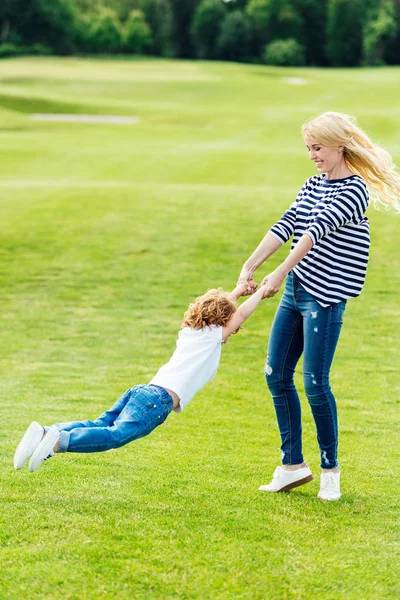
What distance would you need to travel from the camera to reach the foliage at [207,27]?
86.1 metres

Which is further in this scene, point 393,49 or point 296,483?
point 393,49

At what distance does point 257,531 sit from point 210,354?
3.45 feet

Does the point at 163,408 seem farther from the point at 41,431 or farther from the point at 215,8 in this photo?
the point at 215,8

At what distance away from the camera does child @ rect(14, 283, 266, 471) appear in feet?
14.8

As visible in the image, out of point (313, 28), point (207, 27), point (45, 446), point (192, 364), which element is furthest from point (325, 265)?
point (313, 28)

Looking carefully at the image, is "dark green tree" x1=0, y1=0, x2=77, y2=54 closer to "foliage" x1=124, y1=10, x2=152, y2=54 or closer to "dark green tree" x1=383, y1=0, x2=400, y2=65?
"foliage" x1=124, y1=10, x2=152, y2=54

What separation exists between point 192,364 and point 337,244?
108 centimetres

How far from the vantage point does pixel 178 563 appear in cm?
384

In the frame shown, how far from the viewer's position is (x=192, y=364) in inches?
189

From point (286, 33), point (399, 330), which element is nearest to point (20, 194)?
point (399, 330)

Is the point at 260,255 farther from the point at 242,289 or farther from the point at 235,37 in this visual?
the point at 235,37

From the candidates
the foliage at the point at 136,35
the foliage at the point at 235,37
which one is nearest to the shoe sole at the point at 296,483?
the foliage at the point at 235,37

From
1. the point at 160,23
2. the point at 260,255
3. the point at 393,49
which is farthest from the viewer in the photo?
the point at 160,23

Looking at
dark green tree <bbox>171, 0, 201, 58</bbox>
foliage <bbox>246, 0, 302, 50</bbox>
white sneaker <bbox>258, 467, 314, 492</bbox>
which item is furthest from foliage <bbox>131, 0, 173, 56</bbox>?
white sneaker <bbox>258, 467, 314, 492</bbox>
